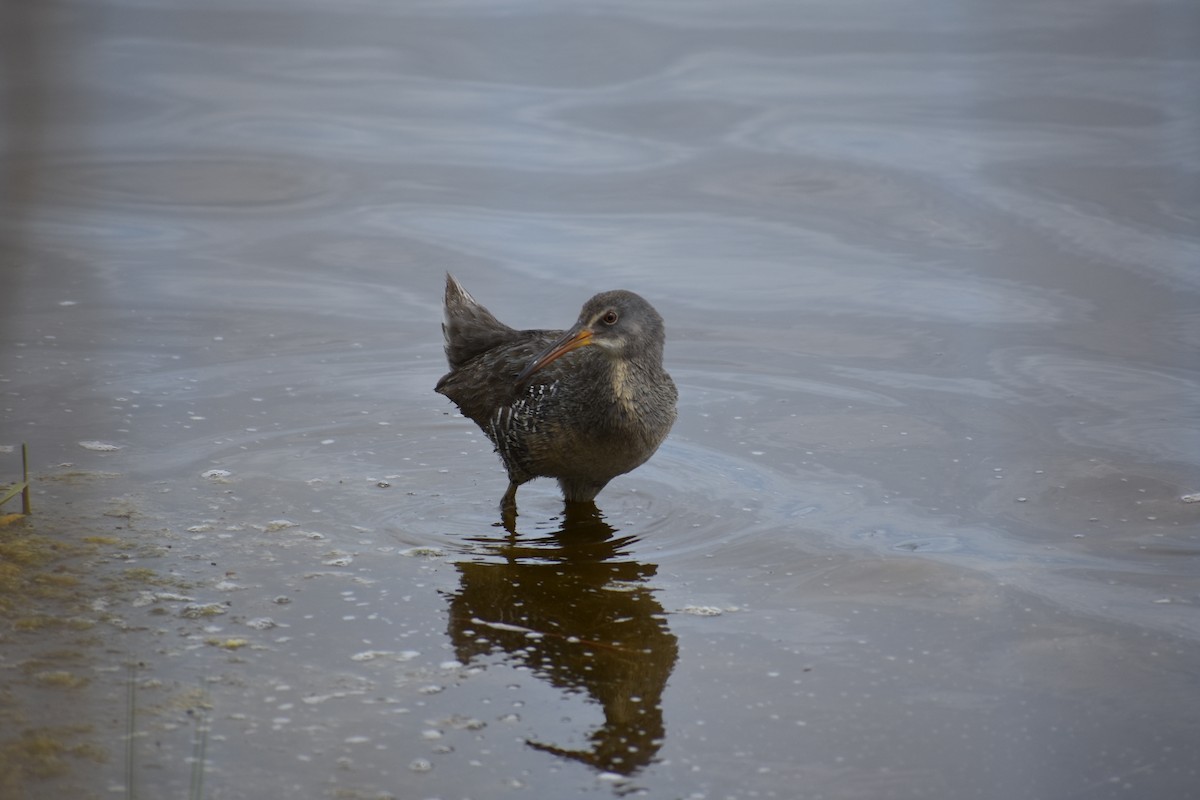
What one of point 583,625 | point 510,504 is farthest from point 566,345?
point 583,625

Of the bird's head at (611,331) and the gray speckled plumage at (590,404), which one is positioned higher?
the bird's head at (611,331)

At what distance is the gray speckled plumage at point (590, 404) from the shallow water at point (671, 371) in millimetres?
216

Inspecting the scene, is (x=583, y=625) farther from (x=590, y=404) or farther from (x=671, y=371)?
(x=671, y=371)

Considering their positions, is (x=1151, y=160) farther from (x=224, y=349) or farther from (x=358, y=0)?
(x=358, y=0)

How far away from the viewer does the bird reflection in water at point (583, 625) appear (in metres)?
4.08

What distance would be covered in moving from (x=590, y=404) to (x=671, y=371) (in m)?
1.78

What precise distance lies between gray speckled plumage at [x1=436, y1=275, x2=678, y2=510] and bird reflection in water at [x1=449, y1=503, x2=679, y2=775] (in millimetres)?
302

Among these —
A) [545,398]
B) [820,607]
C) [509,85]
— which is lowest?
[820,607]

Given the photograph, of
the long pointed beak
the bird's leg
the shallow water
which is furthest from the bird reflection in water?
the long pointed beak

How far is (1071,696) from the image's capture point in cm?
432

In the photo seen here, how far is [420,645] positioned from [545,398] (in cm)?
169

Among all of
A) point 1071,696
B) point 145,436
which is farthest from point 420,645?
point 145,436

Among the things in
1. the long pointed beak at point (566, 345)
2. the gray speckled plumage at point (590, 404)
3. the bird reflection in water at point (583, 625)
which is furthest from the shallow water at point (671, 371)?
the long pointed beak at point (566, 345)

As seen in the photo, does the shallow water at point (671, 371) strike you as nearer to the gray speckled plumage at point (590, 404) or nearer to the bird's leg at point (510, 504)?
the bird's leg at point (510, 504)
